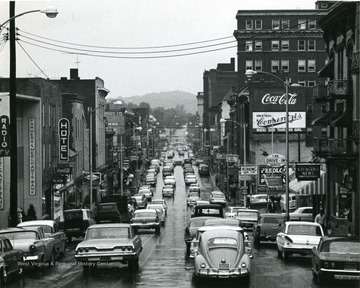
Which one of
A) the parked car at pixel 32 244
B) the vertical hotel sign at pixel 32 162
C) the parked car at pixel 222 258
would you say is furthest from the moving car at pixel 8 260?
the vertical hotel sign at pixel 32 162

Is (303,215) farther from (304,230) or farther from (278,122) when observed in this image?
(278,122)

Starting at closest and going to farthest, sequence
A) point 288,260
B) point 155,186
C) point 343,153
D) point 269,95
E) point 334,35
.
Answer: point 288,260 → point 343,153 → point 334,35 → point 269,95 → point 155,186

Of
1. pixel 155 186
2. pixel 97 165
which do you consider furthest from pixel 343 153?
pixel 155 186

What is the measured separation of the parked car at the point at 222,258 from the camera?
20703mm

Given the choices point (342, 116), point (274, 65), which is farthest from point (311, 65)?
point (342, 116)

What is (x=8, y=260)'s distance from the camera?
22.2m

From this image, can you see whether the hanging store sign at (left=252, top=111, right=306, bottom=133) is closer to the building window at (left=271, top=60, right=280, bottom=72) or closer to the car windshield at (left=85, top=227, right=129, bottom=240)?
the building window at (left=271, top=60, right=280, bottom=72)

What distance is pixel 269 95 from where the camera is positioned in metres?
89.8

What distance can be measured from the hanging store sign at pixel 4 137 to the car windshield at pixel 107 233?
9.27 meters

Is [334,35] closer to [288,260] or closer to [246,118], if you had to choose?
[288,260]

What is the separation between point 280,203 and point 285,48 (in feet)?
189

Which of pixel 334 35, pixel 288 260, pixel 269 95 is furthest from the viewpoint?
pixel 269 95

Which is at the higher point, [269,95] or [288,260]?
[269,95]

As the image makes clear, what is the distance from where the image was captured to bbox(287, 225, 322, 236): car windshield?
29.1m
